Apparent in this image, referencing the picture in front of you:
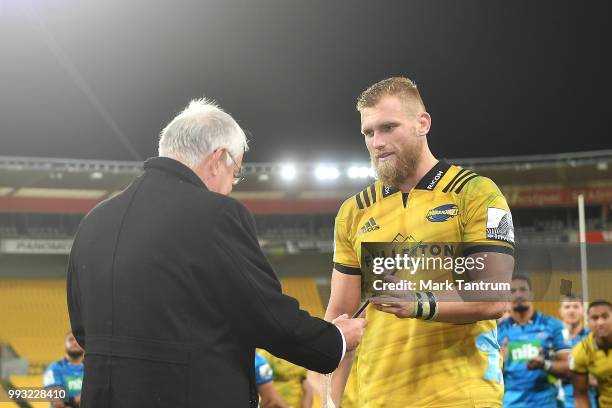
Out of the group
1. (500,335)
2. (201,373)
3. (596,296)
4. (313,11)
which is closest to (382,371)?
(201,373)

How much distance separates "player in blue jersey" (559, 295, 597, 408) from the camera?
7348 millimetres

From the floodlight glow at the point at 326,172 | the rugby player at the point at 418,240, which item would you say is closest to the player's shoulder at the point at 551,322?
the rugby player at the point at 418,240

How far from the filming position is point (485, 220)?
94.8 inches

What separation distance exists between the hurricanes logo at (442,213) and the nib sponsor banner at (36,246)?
14285mm

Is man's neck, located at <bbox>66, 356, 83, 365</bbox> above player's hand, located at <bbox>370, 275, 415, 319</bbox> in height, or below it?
below

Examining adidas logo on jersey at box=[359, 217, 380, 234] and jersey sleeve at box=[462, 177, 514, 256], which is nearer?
jersey sleeve at box=[462, 177, 514, 256]

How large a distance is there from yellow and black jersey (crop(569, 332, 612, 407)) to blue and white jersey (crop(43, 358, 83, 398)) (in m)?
4.64

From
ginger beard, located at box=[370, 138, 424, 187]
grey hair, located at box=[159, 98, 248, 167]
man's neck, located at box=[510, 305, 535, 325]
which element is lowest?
man's neck, located at box=[510, 305, 535, 325]

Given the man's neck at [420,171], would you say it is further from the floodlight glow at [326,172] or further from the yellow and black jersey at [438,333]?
the floodlight glow at [326,172]

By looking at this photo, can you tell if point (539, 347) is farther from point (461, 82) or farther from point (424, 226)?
point (461, 82)

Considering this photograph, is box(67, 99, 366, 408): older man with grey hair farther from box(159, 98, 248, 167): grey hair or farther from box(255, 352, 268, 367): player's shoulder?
box(255, 352, 268, 367): player's shoulder

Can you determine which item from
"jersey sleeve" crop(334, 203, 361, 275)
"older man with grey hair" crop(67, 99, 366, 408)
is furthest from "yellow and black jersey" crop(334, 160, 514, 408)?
"older man with grey hair" crop(67, 99, 366, 408)

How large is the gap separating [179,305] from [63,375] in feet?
17.1

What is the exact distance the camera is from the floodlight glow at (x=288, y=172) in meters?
21.2
